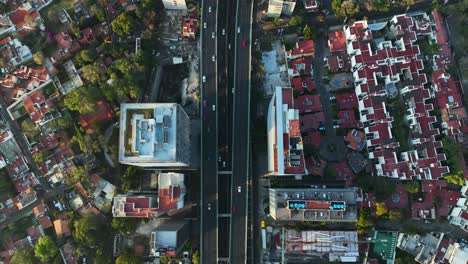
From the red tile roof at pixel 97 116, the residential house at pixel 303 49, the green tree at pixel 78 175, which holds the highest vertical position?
the residential house at pixel 303 49

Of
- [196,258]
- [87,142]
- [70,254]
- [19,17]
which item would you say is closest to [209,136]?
[196,258]

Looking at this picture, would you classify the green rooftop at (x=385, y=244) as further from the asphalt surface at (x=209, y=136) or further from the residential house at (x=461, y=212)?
the asphalt surface at (x=209, y=136)

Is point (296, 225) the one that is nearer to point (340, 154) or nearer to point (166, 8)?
point (340, 154)

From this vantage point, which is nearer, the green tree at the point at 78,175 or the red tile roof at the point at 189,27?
the green tree at the point at 78,175

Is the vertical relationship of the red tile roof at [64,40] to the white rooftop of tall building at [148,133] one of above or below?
above

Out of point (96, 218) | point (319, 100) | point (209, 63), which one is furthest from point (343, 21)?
point (96, 218)

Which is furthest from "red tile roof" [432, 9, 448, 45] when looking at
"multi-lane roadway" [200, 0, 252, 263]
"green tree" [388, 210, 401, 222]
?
"multi-lane roadway" [200, 0, 252, 263]

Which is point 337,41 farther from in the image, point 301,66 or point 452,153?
point 452,153

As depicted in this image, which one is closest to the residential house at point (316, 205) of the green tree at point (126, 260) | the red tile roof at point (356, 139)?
the red tile roof at point (356, 139)
